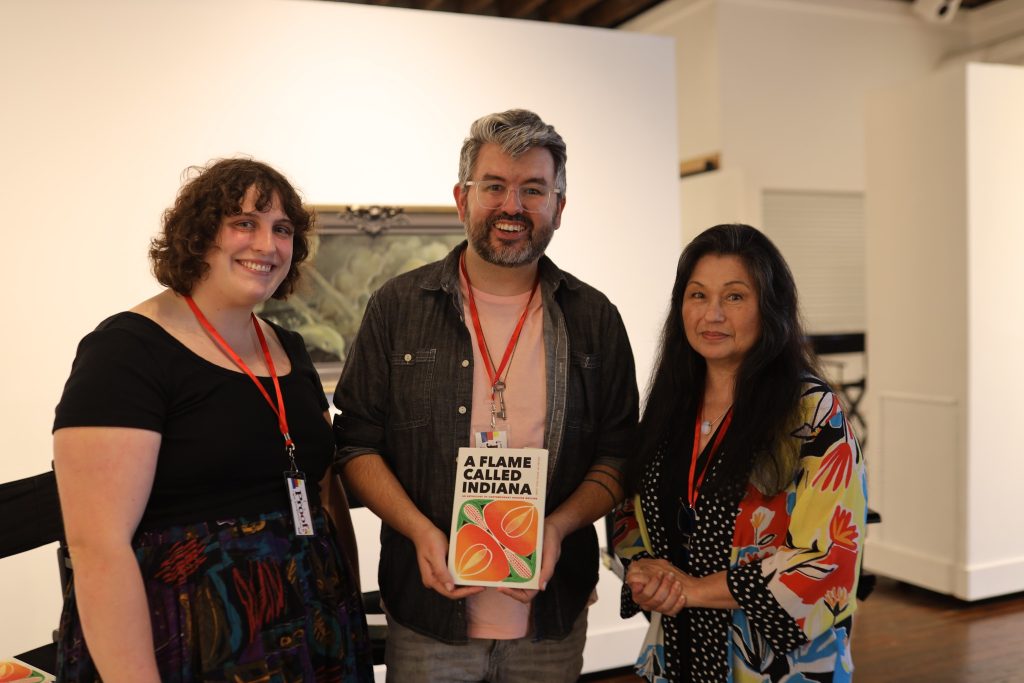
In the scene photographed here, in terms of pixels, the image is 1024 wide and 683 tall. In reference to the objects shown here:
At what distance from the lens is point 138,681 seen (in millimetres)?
1517

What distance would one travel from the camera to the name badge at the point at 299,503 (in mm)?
1713

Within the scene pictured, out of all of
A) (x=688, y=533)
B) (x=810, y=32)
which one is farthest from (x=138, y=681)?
(x=810, y=32)

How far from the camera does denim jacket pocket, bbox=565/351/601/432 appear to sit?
1.99m

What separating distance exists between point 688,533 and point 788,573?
0.74 ft

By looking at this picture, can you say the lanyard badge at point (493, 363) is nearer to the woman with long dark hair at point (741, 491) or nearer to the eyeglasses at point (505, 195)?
the eyeglasses at point (505, 195)

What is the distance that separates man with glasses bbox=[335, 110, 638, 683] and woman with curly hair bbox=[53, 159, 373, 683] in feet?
0.53

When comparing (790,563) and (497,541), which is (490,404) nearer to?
(497,541)

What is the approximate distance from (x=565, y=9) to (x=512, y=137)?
5.28m

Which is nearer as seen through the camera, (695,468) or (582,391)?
(695,468)

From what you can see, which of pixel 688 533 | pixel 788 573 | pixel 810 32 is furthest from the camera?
pixel 810 32

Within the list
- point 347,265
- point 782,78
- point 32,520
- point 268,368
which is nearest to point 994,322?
point 782,78

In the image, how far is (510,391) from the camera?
197cm

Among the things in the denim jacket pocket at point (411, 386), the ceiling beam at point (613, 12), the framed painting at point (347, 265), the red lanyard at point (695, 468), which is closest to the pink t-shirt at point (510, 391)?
the denim jacket pocket at point (411, 386)

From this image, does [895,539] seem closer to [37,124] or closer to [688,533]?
[688,533]
